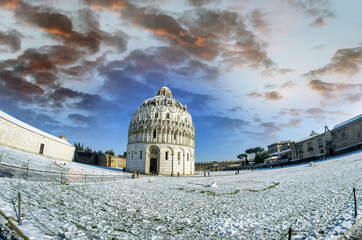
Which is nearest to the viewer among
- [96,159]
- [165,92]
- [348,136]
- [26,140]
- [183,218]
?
[183,218]

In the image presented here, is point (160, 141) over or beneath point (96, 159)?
over

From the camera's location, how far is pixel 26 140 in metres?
35.2

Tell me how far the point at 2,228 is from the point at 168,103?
5259 cm

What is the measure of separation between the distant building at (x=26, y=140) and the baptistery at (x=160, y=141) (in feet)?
57.1

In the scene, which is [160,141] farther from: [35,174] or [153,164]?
[35,174]

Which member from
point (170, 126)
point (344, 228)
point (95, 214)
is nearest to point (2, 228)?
point (95, 214)

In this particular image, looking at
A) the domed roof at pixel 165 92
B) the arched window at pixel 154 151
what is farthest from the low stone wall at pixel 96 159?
the domed roof at pixel 165 92

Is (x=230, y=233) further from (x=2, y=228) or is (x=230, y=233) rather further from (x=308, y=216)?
(x=2, y=228)

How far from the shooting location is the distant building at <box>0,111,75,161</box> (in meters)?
30.0

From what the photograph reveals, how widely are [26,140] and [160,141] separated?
1096 inches

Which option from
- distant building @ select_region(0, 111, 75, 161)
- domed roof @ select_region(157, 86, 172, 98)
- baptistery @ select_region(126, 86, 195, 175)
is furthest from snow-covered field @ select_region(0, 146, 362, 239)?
domed roof @ select_region(157, 86, 172, 98)

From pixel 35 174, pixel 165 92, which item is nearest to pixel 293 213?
pixel 35 174

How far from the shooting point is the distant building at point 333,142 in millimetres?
40931

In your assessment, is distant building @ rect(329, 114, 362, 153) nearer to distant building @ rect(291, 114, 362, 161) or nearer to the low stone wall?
distant building @ rect(291, 114, 362, 161)
